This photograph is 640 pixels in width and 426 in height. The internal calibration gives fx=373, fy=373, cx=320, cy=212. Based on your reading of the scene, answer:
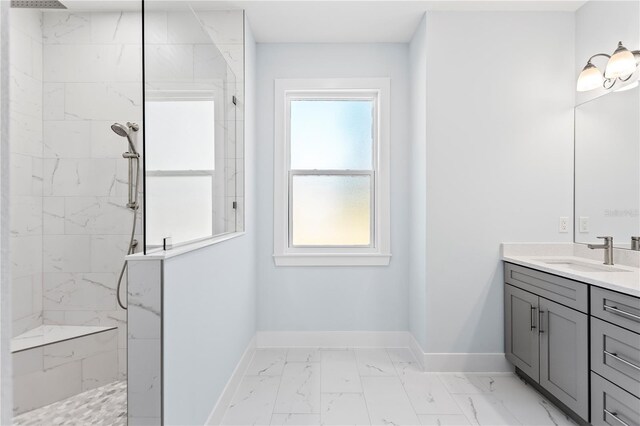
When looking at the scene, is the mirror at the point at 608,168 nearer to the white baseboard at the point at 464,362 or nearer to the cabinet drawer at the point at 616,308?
the cabinet drawer at the point at 616,308

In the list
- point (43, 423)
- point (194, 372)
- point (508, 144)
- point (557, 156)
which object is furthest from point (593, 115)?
point (43, 423)

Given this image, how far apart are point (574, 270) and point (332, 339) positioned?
6.42ft

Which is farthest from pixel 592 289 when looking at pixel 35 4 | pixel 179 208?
pixel 35 4

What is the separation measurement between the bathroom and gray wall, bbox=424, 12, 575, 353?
16mm

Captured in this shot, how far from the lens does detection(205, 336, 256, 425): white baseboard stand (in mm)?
2025

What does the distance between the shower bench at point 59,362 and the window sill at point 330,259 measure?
1.42m

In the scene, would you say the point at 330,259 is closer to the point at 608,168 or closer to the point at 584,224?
the point at 584,224

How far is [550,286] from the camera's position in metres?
2.28

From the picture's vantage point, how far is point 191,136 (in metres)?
1.90

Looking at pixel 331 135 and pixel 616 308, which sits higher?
pixel 331 135

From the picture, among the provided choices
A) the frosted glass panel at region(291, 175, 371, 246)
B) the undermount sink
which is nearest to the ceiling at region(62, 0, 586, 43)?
the frosted glass panel at region(291, 175, 371, 246)

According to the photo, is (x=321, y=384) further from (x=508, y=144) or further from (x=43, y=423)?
(x=508, y=144)

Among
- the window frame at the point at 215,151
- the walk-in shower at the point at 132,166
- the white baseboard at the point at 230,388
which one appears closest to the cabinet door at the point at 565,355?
the white baseboard at the point at 230,388

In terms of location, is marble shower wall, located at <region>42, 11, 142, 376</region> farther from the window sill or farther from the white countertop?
the white countertop
